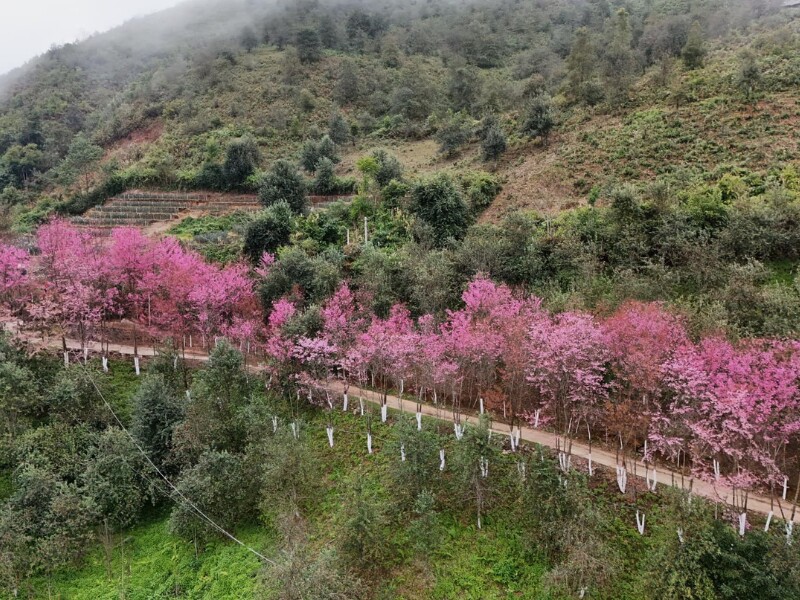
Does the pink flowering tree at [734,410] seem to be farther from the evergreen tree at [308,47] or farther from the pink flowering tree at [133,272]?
the evergreen tree at [308,47]

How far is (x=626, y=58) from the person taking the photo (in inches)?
1870

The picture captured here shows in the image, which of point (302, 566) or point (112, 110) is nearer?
point (302, 566)

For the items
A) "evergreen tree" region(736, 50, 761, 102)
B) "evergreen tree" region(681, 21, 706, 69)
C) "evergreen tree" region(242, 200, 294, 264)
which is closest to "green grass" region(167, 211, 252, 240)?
"evergreen tree" region(242, 200, 294, 264)

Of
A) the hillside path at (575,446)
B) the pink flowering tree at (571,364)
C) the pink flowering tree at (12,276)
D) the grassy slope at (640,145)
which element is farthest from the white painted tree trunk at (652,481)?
the pink flowering tree at (12,276)

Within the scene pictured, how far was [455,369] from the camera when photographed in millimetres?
21328

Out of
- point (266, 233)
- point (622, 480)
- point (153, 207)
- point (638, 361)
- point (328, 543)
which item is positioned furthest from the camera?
point (153, 207)

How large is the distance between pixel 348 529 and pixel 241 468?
620 cm

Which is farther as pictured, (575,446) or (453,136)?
(453,136)

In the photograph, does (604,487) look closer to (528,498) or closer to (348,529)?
(528,498)

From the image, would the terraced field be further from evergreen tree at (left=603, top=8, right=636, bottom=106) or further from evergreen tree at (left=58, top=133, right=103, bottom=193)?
evergreen tree at (left=603, top=8, right=636, bottom=106)

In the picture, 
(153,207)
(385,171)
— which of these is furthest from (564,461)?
(153,207)

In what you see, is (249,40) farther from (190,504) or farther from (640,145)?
(190,504)

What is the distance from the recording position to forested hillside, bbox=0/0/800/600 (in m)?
16.7

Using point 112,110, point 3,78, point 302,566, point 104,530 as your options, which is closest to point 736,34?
point 302,566
